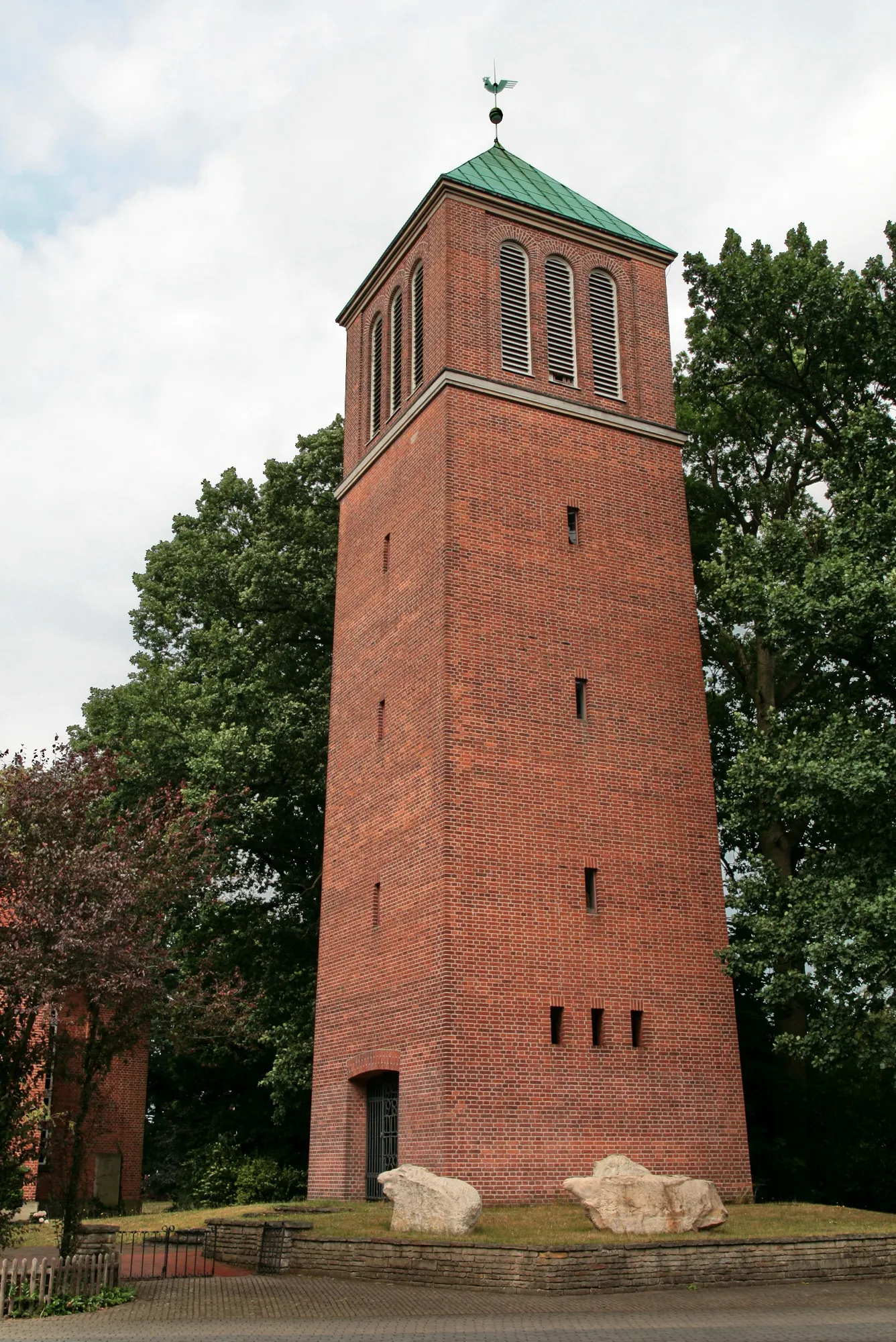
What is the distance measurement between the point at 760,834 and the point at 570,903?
271 inches

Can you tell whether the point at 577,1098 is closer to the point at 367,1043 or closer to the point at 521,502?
the point at 367,1043

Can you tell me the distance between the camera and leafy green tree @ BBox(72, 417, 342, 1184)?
84.6 ft

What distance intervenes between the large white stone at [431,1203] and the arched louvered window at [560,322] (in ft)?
44.2

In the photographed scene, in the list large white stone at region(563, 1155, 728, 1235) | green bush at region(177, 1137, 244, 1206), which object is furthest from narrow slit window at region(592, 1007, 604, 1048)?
green bush at region(177, 1137, 244, 1206)

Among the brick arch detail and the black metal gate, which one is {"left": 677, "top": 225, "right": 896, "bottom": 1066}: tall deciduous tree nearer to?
the brick arch detail

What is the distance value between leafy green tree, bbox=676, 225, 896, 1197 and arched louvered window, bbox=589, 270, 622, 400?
1836 mm

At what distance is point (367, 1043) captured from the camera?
19625mm

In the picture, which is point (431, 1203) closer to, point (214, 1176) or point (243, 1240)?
point (243, 1240)

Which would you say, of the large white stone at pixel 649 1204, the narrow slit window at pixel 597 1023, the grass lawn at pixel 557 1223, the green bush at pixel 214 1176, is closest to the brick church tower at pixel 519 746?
the narrow slit window at pixel 597 1023

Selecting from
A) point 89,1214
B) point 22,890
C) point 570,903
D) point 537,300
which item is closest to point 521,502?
point 537,300

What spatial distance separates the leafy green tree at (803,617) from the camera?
18391mm

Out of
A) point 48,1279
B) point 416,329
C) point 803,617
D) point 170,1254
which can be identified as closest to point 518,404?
point 416,329

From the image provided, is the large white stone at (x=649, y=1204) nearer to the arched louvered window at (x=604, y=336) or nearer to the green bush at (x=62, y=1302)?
the green bush at (x=62, y=1302)

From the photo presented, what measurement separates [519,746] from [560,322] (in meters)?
8.43
